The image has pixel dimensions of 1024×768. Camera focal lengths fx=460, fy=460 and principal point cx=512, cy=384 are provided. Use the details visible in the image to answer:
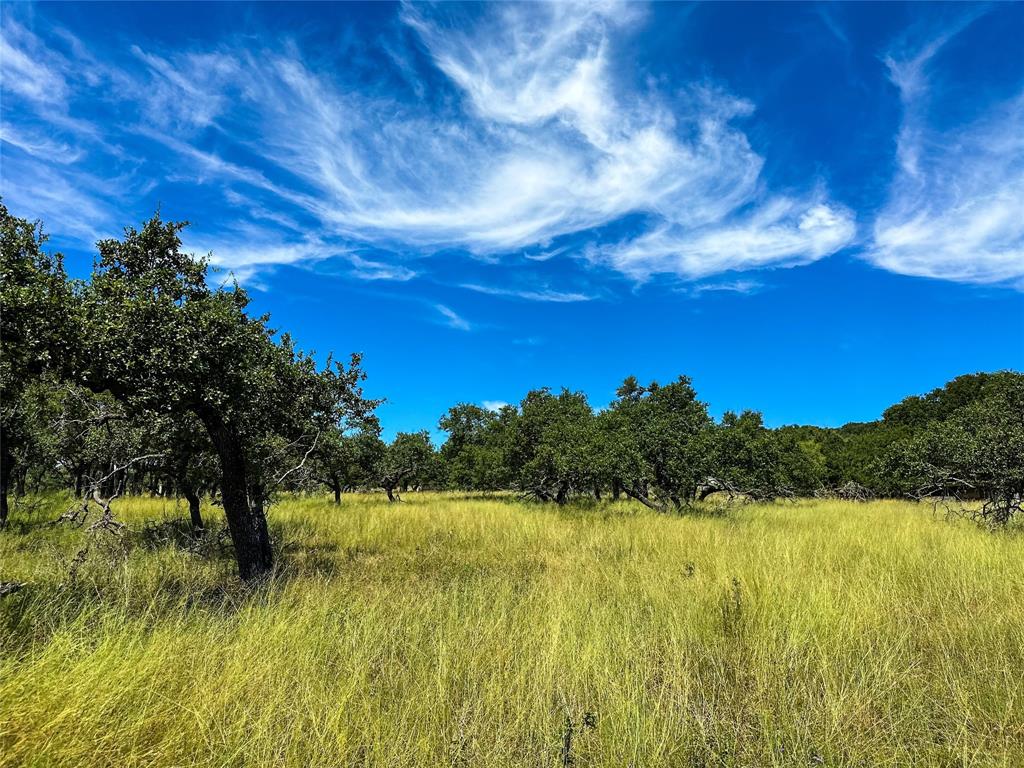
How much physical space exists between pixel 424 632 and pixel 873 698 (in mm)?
4229

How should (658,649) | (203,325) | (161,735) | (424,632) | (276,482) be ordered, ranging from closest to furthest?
(161,735) < (658,649) < (424,632) < (203,325) < (276,482)

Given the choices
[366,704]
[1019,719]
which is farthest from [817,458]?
[366,704]

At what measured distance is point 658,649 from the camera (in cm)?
477

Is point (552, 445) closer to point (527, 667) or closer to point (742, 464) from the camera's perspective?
point (742, 464)

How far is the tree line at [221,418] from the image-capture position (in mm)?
5797

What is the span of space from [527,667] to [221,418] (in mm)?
6262

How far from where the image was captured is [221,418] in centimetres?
754

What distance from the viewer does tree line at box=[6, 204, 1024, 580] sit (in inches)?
228

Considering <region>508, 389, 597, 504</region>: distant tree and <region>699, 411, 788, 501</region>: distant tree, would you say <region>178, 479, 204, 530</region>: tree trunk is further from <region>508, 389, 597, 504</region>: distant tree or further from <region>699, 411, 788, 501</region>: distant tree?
<region>699, 411, 788, 501</region>: distant tree

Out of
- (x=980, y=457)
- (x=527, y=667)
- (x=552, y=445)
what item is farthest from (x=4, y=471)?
(x=980, y=457)

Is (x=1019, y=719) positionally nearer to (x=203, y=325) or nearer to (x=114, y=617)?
(x=114, y=617)

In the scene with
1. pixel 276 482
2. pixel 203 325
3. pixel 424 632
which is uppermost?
pixel 203 325

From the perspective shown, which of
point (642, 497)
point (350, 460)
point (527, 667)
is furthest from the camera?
point (642, 497)

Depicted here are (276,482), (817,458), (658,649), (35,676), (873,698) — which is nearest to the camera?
(35,676)
